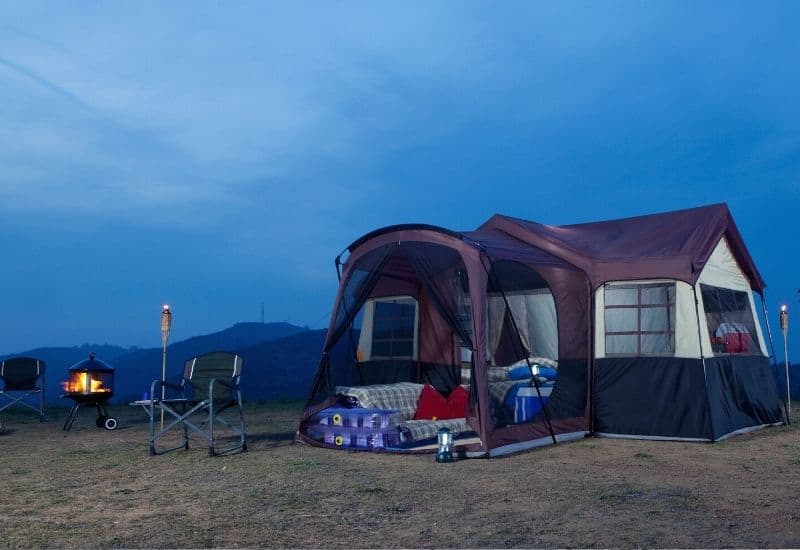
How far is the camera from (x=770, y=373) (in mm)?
8406

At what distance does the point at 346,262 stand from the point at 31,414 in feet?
17.5

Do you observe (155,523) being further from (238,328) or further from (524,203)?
(524,203)

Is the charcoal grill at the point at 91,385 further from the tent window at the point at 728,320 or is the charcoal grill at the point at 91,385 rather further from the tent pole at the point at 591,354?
the tent window at the point at 728,320

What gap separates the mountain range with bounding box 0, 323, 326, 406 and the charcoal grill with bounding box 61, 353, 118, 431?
1239 centimetres

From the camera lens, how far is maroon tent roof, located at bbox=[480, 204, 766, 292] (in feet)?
23.3

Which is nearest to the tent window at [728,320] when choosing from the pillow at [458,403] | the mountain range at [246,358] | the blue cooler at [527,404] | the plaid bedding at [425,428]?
the blue cooler at [527,404]

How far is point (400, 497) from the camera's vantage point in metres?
4.30

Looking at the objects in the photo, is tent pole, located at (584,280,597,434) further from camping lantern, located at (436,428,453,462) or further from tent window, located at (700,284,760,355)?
camping lantern, located at (436,428,453,462)

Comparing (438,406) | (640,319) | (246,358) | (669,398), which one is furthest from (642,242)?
(246,358)

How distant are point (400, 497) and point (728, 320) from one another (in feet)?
15.9

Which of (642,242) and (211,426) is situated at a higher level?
(642,242)

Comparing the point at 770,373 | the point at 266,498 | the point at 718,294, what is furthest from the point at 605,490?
the point at 770,373

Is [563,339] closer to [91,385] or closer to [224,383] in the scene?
[224,383]

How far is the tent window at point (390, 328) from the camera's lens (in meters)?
8.59
